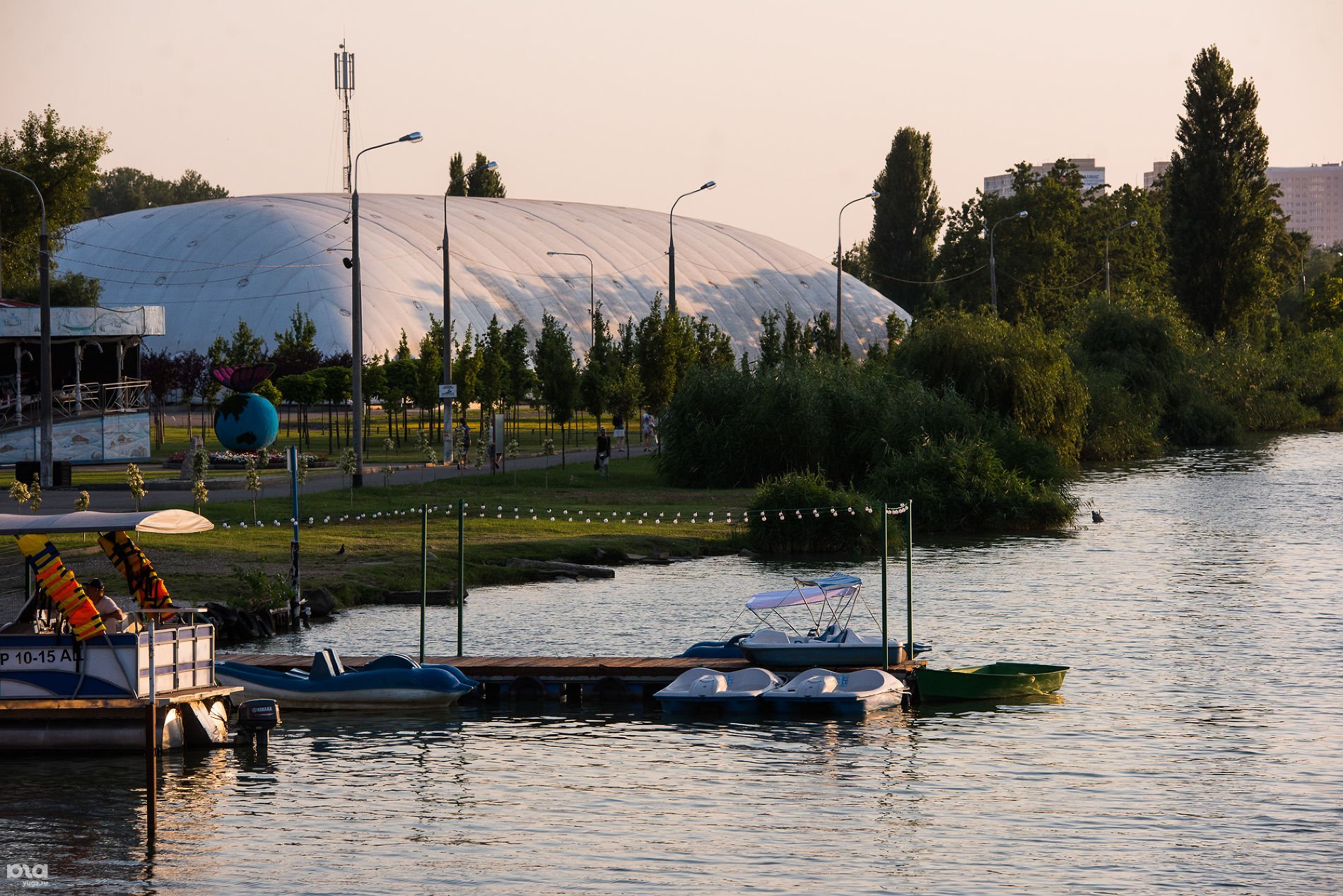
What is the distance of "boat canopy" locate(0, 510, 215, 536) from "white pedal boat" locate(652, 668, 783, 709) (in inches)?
263

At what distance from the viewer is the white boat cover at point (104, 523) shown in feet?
64.7

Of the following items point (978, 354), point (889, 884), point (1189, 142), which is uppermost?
point (1189, 142)

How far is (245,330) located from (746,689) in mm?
64171

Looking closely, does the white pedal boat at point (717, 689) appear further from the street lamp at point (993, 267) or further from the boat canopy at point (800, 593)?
the street lamp at point (993, 267)

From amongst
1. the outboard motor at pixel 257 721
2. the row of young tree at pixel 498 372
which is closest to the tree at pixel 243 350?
the row of young tree at pixel 498 372

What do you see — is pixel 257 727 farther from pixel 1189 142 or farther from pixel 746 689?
pixel 1189 142

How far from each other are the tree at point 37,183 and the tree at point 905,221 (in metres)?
69.8

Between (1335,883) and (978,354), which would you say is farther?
(978,354)

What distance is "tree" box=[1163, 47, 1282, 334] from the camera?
92.7m

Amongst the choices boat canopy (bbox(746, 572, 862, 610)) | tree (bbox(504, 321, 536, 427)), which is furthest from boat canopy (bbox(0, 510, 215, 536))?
tree (bbox(504, 321, 536, 427))

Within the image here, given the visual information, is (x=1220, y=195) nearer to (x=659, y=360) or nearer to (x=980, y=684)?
(x=659, y=360)

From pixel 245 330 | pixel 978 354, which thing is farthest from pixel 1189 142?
pixel 245 330

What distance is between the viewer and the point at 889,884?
14.8 meters

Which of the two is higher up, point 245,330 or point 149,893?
point 245,330
